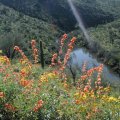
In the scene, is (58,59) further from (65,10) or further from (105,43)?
(65,10)

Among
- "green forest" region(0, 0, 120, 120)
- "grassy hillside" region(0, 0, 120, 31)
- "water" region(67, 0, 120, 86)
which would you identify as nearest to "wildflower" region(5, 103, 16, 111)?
"green forest" region(0, 0, 120, 120)

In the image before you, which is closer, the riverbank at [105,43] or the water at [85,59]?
the water at [85,59]

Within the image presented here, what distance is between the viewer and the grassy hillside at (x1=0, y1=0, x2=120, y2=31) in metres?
114

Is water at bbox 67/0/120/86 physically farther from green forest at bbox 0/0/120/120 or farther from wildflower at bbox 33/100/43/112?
wildflower at bbox 33/100/43/112

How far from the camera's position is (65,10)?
130 meters

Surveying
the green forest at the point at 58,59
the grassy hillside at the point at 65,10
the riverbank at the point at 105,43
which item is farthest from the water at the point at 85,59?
the grassy hillside at the point at 65,10

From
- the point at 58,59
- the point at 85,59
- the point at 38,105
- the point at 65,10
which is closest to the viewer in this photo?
the point at 38,105

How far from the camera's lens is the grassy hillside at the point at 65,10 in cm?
11361

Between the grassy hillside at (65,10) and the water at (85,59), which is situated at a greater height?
the grassy hillside at (65,10)

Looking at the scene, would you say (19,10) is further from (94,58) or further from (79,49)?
(94,58)

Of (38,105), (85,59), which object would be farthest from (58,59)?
(85,59)

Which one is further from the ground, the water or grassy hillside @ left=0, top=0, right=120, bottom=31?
grassy hillside @ left=0, top=0, right=120, bottom=31

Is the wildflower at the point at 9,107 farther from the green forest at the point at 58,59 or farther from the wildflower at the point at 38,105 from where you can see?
the wildflower at the point at 38,105

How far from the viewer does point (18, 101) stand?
6.20m
